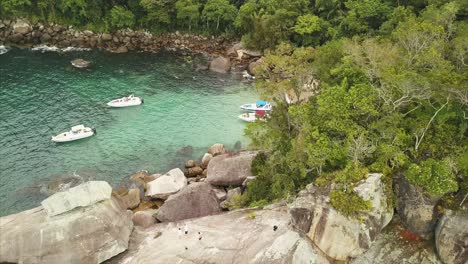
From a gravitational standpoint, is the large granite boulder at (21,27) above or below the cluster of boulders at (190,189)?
above

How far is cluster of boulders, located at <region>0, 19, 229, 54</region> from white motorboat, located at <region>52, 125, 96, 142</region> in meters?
23.7

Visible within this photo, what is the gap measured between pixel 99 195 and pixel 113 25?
44.1 m

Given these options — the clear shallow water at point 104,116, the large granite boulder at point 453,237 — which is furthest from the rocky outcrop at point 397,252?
the clear shallow water at point 104,116

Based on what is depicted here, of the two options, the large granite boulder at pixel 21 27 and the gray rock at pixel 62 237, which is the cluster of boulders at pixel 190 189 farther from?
the large granite boulder at pixel 21 27

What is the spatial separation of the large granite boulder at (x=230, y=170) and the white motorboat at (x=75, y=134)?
44.8 ft

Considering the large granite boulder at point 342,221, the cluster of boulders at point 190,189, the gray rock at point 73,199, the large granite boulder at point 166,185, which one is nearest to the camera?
the large granite boulder at point 342,221

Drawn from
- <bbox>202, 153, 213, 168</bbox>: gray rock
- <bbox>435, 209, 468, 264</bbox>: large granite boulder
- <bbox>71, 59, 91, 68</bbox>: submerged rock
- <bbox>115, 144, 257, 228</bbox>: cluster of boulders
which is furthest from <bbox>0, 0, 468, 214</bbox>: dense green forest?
<bbox>71, 59, 91, 68</bbox>: submerged rock

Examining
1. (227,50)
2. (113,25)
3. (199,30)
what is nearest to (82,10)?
(113,25)

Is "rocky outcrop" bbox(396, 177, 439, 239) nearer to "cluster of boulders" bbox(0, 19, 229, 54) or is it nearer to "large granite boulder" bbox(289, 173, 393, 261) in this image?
"large granite boulder" bbox(289, 173, 393, 261)

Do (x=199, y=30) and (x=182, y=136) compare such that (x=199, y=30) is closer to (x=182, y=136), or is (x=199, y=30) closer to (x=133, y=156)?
(x=182, y=136)

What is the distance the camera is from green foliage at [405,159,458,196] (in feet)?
65.7

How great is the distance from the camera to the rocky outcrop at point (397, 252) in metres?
20.8

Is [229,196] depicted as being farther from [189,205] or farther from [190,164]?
[190,164]

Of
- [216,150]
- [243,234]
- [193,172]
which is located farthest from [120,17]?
[243,234]
